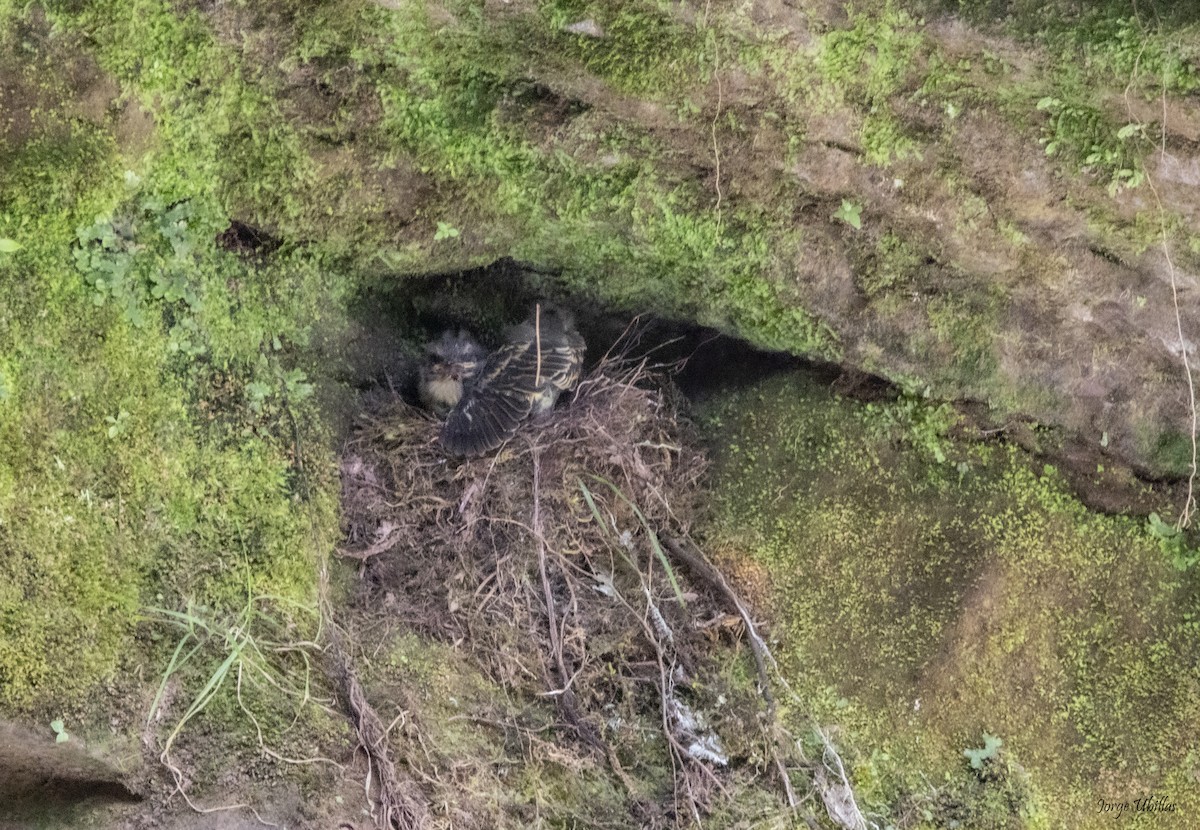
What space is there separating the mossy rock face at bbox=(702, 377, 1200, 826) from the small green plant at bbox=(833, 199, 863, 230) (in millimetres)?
857

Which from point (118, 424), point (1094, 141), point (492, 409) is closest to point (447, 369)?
point (492, 409)

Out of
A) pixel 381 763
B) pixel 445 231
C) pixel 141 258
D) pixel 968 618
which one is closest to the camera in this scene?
pixel 141 258

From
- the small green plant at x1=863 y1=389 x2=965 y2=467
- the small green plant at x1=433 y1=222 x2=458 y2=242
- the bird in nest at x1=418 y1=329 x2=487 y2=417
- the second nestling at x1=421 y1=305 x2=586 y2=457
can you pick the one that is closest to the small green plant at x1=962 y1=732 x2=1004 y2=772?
the small green plant at x1=863 y1=389 x2=965 y2=467

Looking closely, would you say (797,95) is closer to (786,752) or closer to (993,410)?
(993,410)

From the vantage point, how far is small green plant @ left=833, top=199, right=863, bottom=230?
9.32 ft

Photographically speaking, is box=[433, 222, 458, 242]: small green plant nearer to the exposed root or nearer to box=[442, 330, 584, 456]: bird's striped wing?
box=[442, 330, 584, 456]: bird's striped wing

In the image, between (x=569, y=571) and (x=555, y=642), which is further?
(x=569, y=571)

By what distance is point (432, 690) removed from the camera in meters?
3.41

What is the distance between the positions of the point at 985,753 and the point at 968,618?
57 cm

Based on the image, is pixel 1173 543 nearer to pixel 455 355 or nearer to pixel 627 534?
pixel 627 534

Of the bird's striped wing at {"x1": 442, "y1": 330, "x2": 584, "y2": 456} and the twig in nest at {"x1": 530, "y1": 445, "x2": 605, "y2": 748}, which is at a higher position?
the bird's striped wing at {"x1": 442, "y1": 330, "x2": 584, "y2": 456}

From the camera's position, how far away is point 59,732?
2869mm

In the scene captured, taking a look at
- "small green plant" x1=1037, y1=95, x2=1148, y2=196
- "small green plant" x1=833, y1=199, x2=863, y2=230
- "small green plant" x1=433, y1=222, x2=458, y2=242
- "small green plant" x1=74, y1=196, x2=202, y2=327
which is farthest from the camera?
"small green plant" x1=433, y1=222, x2=458, y2=242

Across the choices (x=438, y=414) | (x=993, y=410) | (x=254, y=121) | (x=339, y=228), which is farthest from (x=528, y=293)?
(x=993, y=410)
